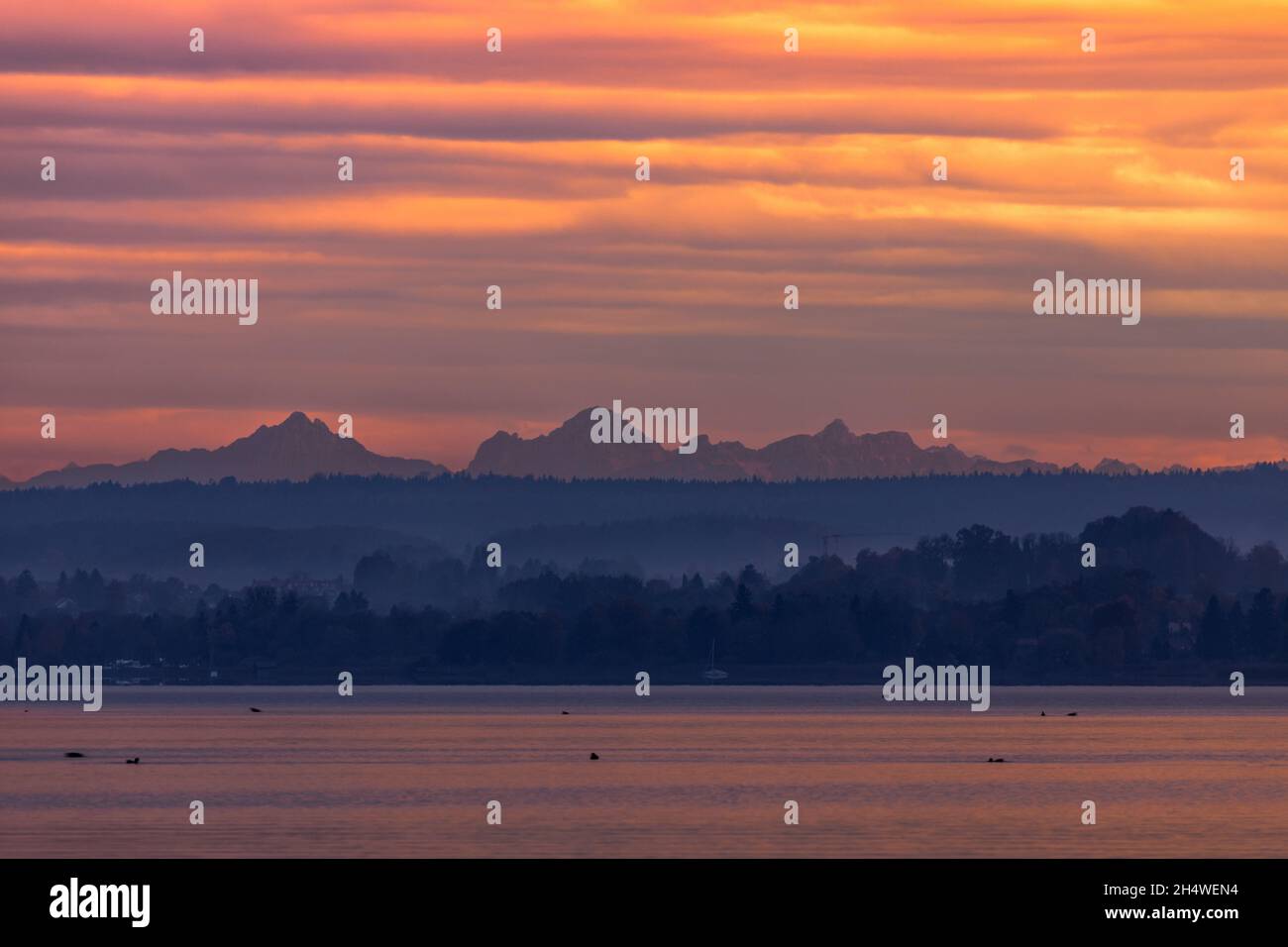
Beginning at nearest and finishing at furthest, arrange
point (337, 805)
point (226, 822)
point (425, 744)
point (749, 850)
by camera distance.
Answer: point (749, 850) → point (226, 822) → point (337, 805) → point (425, 744)

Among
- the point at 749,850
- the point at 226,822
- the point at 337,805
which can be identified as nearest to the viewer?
the point at 749,850

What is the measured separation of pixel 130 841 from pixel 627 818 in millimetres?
23790

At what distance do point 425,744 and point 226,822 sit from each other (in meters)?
85.7
